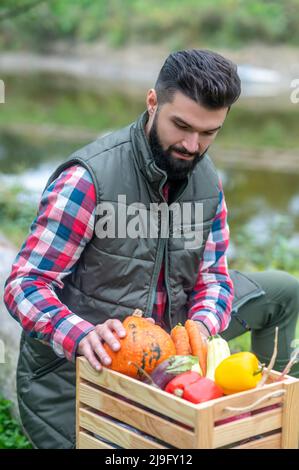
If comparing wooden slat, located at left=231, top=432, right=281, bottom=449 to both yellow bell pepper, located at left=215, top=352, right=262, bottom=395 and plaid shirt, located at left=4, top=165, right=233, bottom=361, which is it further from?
plaid shirt, located at left=4, top=165, right=233, bottom=361

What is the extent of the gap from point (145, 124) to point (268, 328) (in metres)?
1.01

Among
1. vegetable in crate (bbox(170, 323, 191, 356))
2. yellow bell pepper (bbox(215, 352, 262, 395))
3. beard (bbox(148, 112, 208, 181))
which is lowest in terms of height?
yellow bell pepper (bbox(215, 352, 262, 395))

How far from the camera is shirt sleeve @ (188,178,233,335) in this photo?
2.50 meters

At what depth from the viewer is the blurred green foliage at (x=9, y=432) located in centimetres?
A: 306

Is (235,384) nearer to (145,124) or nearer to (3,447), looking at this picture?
(145,124)

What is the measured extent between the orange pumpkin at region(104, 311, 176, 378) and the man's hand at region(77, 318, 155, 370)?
13mm

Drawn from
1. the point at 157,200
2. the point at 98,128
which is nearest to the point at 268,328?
the point at 157,200

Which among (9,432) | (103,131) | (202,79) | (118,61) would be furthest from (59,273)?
(118,61)

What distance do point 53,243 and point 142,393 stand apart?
25.8 inches

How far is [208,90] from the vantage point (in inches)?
86.7

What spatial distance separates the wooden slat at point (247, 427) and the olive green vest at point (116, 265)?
64 cm

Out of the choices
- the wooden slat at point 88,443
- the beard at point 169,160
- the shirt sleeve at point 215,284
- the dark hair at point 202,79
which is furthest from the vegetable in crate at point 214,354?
the dark hair at point 202,79

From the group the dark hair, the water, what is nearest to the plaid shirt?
the dark hair

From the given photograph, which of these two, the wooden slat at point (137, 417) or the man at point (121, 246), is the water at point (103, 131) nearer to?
the man at point (121, 246)
